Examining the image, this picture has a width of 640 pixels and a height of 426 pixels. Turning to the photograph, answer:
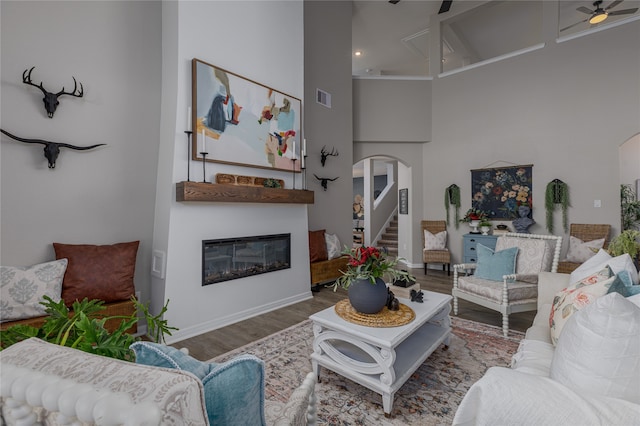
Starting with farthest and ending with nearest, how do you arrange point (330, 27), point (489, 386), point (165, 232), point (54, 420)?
point (330, 27) → point (165, 232) → point (489, 386) → point (54, 420)

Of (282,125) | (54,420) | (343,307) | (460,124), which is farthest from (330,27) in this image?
(54,420)

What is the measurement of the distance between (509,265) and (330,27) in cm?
461

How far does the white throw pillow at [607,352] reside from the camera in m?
0.95

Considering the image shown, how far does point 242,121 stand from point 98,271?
A: 203 centimetres

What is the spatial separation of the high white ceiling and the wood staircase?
4.21 metres

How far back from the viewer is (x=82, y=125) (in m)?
2.65

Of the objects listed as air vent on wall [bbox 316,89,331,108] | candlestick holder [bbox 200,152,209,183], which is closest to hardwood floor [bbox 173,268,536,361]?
candlestick holder [bbox 200,152,209,183]

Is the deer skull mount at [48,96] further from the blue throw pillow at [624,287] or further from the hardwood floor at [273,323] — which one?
the blue throw pillow at [624,287]

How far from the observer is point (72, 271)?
2.43 meters

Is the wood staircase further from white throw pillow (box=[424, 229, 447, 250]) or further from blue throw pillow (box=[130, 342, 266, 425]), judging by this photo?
blue throw pillow (box=[130, 342, 266, 425])

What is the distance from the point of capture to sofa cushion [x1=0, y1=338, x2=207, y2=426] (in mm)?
543

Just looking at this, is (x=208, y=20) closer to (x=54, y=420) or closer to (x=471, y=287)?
(x=54, y=420)

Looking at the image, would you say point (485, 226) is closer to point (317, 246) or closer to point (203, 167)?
point (317, 246)

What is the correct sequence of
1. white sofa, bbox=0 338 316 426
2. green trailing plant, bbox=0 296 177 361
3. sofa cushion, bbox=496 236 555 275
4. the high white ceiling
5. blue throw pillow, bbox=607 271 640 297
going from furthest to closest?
the high white ceiling, sofa cushion, bbox=496 236 555 275, blue throw pillow, bbox=607 271 640 297, green trailing plant, bbox=0 296 177 361, white sofa, bbox=0 338 316 426
